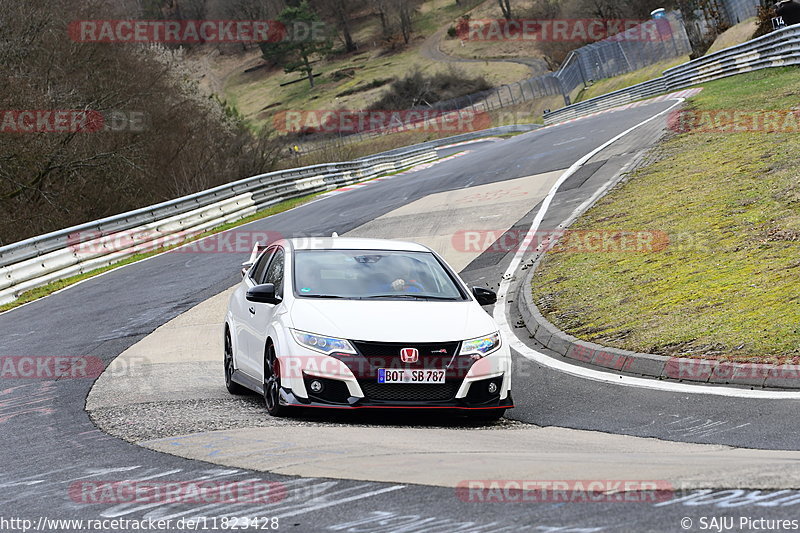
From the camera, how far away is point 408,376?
8.14m

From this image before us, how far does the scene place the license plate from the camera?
26.6 ft

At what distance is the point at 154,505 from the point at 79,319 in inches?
421

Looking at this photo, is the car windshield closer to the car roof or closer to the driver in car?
the driver in car

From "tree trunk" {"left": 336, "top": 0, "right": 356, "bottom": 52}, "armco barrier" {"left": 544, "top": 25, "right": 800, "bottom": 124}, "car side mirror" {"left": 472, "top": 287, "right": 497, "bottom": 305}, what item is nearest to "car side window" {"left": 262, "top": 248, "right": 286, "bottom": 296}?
"car side mirror" {"left": 472, "top": 287, "right": 497, "bottom": 305}

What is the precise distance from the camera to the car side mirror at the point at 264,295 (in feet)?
29.6

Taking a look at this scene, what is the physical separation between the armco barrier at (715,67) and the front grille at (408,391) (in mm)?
29525

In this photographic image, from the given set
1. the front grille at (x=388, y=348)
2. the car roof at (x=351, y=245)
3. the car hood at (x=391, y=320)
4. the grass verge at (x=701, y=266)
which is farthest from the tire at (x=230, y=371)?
the grass verge at (x=701, y=266)

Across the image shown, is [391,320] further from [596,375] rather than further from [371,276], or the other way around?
[596,375]

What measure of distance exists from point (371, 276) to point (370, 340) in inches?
55.3

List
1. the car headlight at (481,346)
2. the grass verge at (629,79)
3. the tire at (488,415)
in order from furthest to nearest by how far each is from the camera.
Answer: the grass verge at (629,79), the tire at (488,415), the car headlight at (481,346)

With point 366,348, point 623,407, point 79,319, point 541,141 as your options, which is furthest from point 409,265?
point 541,141

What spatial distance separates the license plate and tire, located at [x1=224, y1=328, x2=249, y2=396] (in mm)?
2419

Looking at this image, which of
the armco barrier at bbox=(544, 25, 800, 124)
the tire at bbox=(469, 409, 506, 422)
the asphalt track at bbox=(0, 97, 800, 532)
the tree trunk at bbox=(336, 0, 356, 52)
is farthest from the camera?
the tree trunk at bbox=(336, 0, 356, 52)

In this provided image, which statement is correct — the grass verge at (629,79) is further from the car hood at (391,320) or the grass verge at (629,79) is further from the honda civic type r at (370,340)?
the car hood at (391,320)
